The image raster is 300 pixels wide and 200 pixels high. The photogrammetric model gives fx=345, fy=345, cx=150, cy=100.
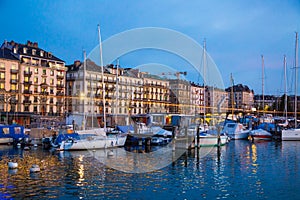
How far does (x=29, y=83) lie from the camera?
8988 cm

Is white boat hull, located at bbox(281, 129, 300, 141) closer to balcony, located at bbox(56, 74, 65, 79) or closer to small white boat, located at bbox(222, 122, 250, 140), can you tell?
small white boat, located at bbox(222, 122, 250, 140)

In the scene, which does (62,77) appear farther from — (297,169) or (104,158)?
(297,169)

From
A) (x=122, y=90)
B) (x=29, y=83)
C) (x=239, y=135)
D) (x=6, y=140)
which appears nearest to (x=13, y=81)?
(x=29, y=83)

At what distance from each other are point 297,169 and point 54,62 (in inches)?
3130

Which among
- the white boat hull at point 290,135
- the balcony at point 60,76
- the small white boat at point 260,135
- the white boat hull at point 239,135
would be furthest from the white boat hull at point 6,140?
the balcony at point 60,76

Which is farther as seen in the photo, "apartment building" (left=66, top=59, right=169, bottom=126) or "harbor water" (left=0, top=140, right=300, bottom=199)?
"apartment building" (left=66, top=59, right=169, bottom=126)

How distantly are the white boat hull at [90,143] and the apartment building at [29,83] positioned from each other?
40.3 metres

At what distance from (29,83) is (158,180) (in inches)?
2866

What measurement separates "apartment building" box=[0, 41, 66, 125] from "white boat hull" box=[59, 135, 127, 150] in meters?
40.3

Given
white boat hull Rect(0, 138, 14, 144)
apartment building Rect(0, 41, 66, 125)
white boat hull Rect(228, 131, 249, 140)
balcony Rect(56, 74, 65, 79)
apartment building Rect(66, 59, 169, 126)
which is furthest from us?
balcony Rect(56, 74, 65, 79)

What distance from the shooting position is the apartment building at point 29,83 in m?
83.9

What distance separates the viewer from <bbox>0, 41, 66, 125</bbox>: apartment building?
83.9 meters

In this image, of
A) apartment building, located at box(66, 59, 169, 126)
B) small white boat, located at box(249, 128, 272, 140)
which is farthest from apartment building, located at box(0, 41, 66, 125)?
small white boat, located at box(249, 128, 272, 140)

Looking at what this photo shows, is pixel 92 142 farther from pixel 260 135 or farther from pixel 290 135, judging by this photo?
pixel 290 135
